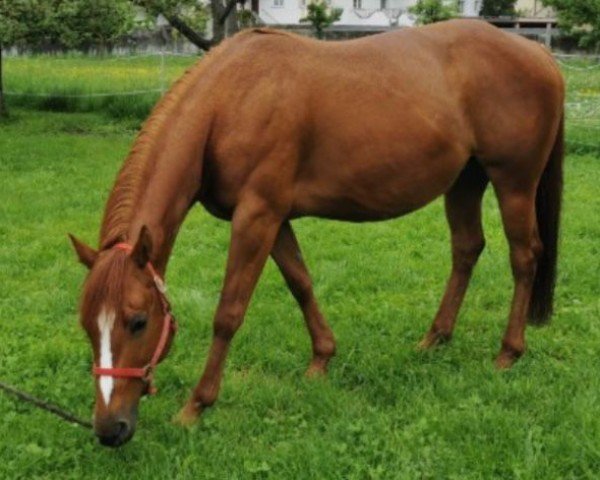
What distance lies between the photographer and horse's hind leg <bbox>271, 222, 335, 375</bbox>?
4125 mm

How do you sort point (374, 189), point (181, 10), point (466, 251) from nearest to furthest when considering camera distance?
point (374, 189), point (466, 251), point (181, 10)

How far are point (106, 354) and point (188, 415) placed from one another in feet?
2.95

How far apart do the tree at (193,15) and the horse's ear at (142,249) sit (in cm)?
1023

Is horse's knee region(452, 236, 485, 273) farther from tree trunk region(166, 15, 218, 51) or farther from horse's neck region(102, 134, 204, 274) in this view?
tree trunk region(166, 15, 218, 51)

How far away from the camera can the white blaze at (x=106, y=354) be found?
2914mm

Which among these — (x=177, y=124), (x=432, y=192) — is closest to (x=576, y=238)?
(x=432, y=192)

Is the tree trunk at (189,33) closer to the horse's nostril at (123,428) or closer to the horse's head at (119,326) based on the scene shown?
the horse's head at (119,326)

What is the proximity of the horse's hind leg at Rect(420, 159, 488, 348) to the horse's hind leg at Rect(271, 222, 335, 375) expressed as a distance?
2.22 ft

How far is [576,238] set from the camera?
22.2 feet

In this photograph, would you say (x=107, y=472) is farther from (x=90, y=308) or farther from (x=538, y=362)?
(x=538, y=362)

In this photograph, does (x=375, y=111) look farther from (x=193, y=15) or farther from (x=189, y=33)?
(x=193, y=15)

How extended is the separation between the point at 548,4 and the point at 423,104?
62.2 ft

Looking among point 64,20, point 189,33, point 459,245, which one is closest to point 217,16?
point 189,33

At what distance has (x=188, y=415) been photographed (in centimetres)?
371
